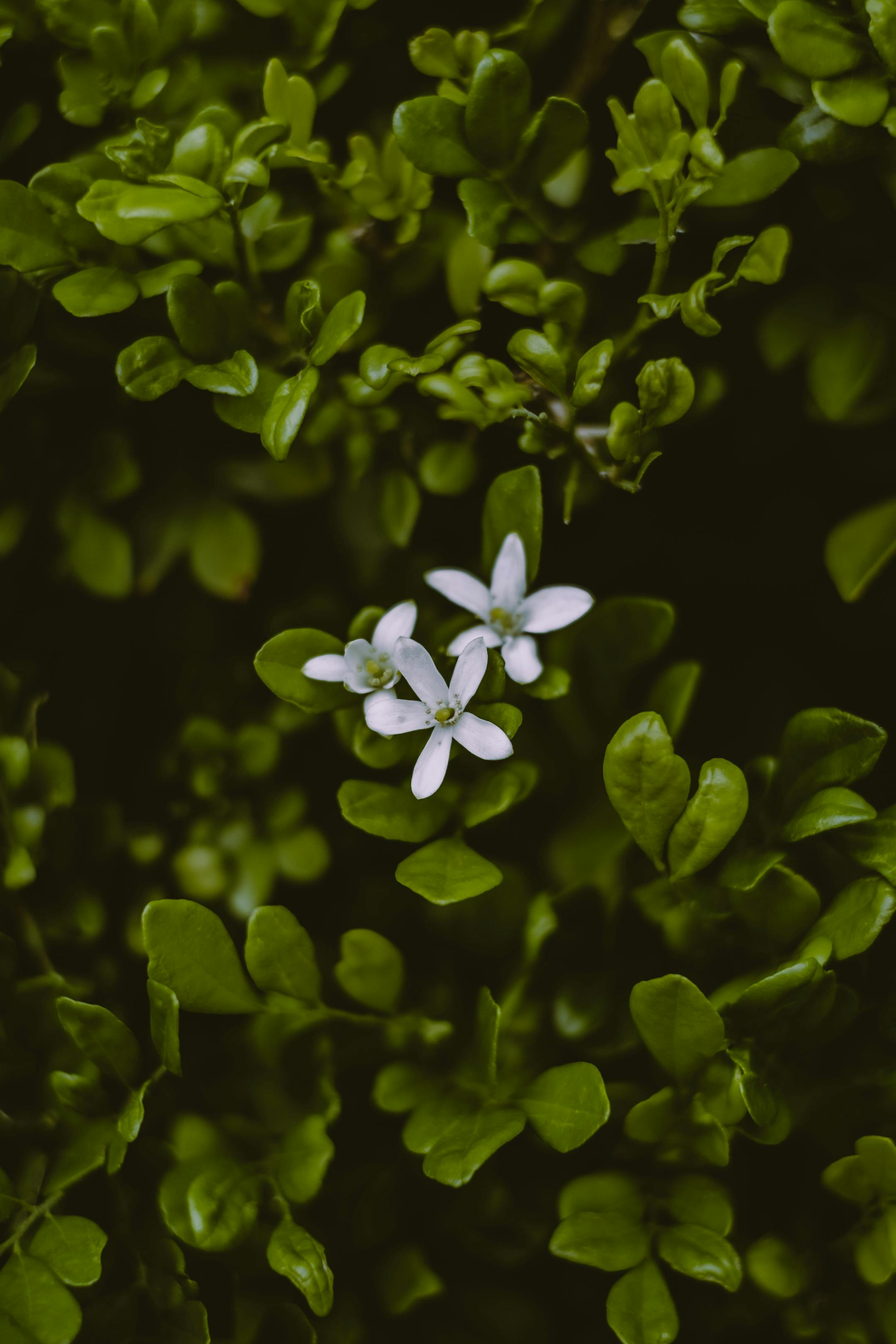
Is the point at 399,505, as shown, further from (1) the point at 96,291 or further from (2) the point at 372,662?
(1) the point at 96,291

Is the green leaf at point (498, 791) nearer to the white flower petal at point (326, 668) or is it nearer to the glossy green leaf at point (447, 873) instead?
the glossy green leaf at point (447, 873)

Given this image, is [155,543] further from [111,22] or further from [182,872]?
[111,22]

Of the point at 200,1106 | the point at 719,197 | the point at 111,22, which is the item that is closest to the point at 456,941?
the point at 200,1106

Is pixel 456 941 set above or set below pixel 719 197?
below

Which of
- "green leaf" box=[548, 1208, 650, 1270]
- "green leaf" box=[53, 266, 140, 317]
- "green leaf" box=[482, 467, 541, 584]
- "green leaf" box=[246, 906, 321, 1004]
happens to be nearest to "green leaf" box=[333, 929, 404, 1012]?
"green leaf" box=[246, 906, 321, 1004]

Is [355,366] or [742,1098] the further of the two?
[355,366]

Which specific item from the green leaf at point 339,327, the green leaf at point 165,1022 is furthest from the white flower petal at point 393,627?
the green leaf at point 165,1022
